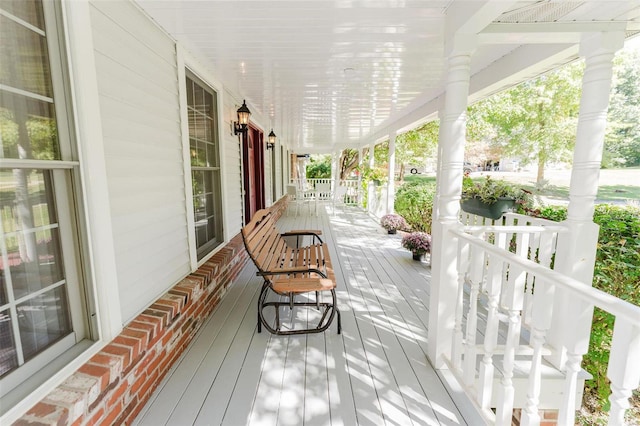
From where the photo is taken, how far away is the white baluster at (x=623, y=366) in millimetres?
848

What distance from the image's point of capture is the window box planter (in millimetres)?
2660

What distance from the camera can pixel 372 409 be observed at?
1613mm

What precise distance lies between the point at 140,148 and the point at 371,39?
1.85 metres

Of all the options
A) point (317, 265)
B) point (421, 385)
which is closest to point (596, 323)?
point (421, 385)

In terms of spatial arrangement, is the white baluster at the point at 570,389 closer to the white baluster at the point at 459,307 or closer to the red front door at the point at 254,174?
the white baluster at the point at 459,307

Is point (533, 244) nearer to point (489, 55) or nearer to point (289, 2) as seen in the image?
point (489, 55)

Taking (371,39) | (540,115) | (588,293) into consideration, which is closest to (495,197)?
(371,39)

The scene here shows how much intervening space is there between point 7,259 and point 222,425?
120cm

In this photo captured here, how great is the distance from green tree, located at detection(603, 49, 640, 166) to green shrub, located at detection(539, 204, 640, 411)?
8.99 meters

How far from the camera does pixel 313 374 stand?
187cm

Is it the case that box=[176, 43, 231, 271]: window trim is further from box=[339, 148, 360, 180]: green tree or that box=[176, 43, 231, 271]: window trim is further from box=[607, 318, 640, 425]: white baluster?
box=[339, 148, 360, 180]: green tree

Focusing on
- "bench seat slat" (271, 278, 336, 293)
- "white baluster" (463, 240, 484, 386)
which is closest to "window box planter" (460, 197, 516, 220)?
"white baluster" (463, 240, 484, 386)

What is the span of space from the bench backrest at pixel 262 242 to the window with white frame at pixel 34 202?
1.10m

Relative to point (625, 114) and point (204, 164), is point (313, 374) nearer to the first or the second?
point (204, 164)
